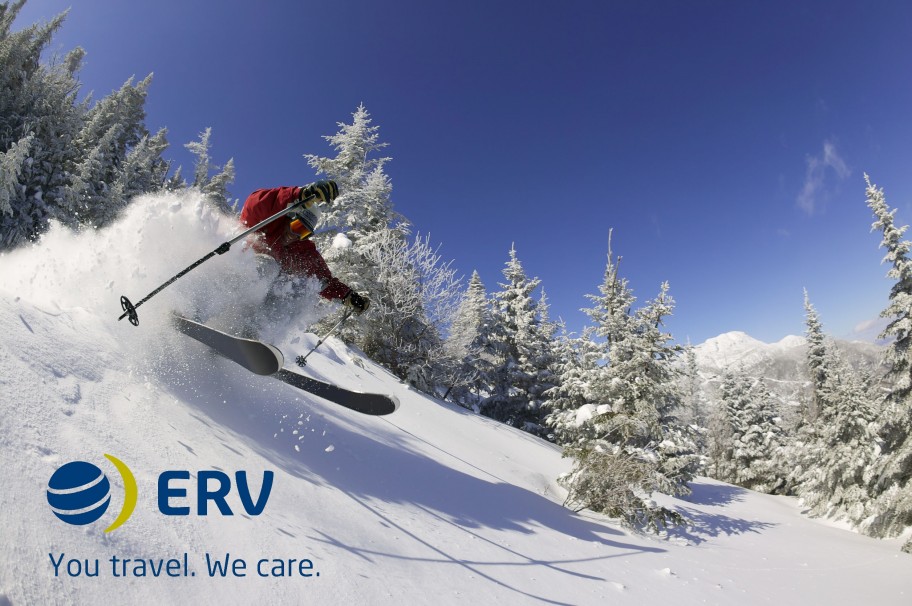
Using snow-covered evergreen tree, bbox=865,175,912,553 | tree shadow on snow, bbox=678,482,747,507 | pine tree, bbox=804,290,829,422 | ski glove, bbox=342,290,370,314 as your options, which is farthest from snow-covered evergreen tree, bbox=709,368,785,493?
ski glove, bbox=342,290,370,314

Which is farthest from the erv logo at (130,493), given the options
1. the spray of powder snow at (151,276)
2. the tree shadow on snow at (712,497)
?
the tree shadow on snow at (712,497)

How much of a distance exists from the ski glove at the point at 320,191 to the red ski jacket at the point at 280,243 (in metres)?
0.26

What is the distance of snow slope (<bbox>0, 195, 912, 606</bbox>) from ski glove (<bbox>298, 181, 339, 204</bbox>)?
1.51 meters

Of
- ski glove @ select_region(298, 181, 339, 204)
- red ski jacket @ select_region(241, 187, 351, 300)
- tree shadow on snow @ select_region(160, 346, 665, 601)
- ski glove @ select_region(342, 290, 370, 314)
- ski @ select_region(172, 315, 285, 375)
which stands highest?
ski glove @ select_region(298, 181, 339, 204)

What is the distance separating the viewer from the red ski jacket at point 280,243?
16.9ft

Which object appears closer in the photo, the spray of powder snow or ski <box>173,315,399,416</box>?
ski <box>173,315,399,416</box>

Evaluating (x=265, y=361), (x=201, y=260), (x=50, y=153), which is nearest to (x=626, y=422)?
(x=265, y=361)

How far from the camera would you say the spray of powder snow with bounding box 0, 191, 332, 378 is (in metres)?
4.58

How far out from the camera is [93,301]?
4.71 m

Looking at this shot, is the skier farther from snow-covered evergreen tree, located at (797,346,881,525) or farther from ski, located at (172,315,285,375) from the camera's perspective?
snow-covered evergreen tree, located at (797,346,881,525)

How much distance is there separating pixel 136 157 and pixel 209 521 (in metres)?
32.5

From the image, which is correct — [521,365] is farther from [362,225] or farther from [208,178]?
[208,178]

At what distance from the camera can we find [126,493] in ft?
8.20

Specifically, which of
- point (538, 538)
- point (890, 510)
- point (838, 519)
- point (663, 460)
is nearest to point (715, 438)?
point (838, 519)
